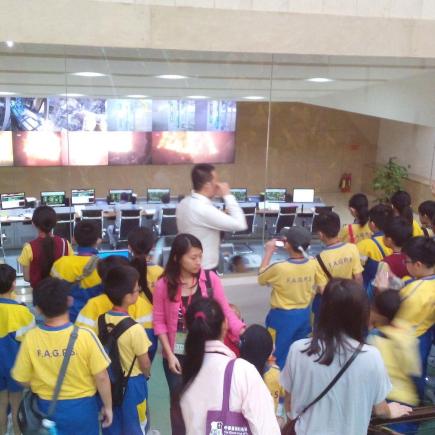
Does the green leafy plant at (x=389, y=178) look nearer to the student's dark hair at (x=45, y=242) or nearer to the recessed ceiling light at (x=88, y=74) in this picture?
the recessed ceiling light at (x=88, y=74)

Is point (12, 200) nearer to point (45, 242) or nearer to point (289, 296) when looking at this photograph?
point (45, 242)

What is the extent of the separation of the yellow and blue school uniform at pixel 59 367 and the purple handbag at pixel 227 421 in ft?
2.60

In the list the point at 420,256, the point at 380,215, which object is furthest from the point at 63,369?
the point at 380,215

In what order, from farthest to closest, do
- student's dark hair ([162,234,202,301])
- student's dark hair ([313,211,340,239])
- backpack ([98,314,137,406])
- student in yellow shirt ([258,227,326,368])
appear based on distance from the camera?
student's dark hair ([313,211,340,239])
student in yellow shirt ([258,227,326,368])
student's dark hair ([162,234,202,301])
backpack ([98,314,137,406])

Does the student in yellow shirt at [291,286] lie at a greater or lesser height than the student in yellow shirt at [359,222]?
lesser

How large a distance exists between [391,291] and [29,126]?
457 cm

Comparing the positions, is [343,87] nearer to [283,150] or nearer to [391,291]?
[283,150]

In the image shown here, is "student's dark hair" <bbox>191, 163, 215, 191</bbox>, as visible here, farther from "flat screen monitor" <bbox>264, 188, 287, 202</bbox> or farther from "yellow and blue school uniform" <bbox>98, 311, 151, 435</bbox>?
"flat screen monitor" <bbox>264, 188, 287, 202</bbox>

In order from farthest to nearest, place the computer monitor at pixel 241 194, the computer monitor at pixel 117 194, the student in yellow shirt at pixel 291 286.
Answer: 1. the computer monitor at pixel 117 194
2. the computer monitor at pixel 241 194
3. the student in yellow shirt at pixel 291 286

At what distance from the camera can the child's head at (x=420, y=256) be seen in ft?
10.5

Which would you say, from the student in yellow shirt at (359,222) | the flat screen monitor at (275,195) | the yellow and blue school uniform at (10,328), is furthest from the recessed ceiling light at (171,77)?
the yellow and blue school uniform at (10,328)

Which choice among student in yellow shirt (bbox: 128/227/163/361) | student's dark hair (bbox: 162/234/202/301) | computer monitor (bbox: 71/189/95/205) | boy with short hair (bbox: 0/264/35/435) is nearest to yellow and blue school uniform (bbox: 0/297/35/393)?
boy with short hair (bbox: 0/264/35/435)

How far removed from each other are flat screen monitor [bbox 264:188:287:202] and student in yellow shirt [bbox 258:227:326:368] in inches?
118

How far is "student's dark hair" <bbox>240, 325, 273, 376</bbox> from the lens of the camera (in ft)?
8.06
